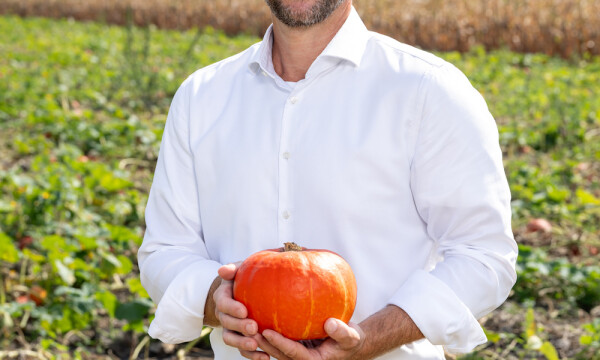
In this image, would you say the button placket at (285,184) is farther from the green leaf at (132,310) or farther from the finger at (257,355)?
the green leaf at (132,310)

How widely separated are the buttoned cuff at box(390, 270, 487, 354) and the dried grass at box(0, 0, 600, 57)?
1109 centimetres

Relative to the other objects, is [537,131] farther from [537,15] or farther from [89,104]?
[537,15]

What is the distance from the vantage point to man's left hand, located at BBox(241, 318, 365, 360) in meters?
1.62

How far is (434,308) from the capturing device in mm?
1732

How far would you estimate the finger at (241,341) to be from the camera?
165 centimetres

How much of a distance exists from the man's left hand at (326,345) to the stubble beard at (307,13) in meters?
0.76

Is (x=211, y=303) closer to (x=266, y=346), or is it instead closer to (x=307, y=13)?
(x=266, y=346)

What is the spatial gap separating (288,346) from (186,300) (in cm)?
39

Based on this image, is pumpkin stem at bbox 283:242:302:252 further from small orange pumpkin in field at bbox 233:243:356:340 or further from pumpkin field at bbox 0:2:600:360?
pumpkin field at bbox 0:2:600:360

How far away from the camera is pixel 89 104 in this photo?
767 centimetres

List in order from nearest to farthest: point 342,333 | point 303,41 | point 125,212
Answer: point 342,333 → point 303,41 → point 125,212

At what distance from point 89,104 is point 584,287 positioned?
542 centimetres

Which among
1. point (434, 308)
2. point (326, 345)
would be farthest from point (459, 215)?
point (326, 345)

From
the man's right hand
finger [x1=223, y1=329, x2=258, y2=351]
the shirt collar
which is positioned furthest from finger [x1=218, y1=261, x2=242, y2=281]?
the shirt collar
